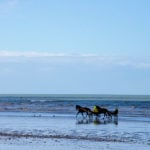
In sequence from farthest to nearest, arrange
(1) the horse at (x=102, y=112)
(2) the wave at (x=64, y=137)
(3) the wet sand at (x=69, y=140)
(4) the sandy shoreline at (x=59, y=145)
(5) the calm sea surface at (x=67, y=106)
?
(5) the calm sea surface at (x=67, y=106) < (1) the horse at (x=102, y=112) < (2) the wave at (x=64, y=137) < (3) the wet sand at (x=69, y=140) < (4) the sandy shoreline at (x=59, y=145)

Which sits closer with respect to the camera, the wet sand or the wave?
the wet sand

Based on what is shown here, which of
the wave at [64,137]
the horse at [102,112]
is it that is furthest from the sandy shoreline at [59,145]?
the horse at [102,112]

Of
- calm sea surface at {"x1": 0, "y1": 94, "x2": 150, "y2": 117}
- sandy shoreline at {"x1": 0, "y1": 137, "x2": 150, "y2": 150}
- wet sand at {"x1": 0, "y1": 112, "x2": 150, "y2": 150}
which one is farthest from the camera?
calm sea surface at {"x1": 0, "y1": 94, "x2": 150, "y2": 117}

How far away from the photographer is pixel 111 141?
2138cm

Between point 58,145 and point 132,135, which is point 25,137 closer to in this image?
point 58,145

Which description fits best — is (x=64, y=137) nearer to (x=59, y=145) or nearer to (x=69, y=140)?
(x=69, y=140)

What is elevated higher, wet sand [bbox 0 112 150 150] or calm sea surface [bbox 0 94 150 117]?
calm sea surface [bbox 0 94 150 117]

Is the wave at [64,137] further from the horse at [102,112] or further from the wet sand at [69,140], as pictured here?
the horse at [102,112]

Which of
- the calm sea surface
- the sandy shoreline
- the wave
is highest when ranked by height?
the calm sea surface

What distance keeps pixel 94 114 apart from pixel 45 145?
2315 centimetres

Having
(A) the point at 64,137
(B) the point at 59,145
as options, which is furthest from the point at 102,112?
(B) the point at 59,145

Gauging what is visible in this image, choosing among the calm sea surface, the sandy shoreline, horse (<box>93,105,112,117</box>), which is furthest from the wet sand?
the calm sea surface

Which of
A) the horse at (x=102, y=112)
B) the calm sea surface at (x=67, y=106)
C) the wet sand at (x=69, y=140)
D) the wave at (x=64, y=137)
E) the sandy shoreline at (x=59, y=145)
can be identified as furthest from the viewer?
the calm sea surface at (x=67, y=106)

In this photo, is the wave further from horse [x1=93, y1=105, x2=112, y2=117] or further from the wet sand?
horse [x1=93, y1=105, x2=112, y2=117]
